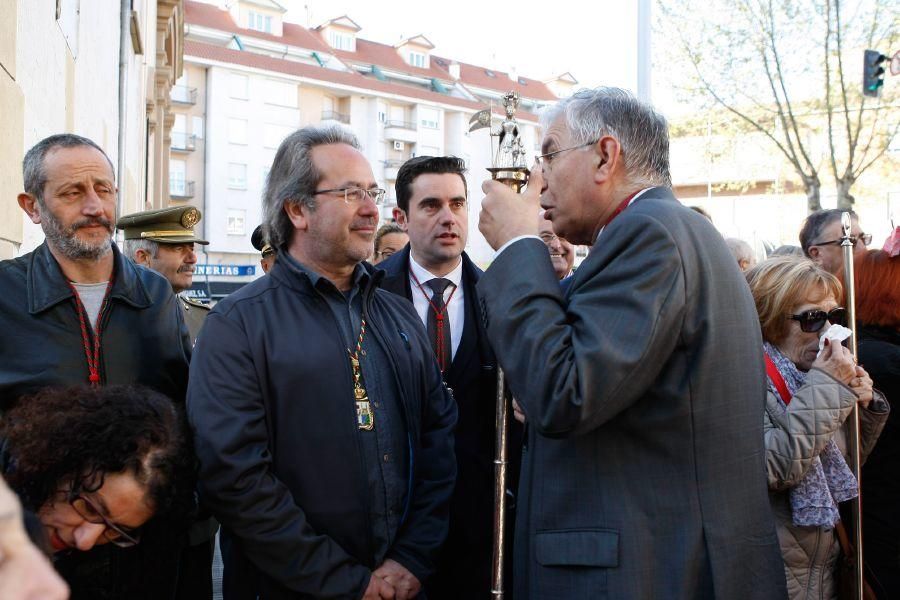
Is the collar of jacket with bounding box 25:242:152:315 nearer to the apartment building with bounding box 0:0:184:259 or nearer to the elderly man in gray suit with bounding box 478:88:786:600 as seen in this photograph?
the apartment building with bounding box 0:0:184:259

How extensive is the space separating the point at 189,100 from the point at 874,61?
37.6 metres

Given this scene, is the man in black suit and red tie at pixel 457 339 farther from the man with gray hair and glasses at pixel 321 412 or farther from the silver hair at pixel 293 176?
the silver hair at pixel 293 176

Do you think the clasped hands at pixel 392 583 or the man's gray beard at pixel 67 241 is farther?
the man's gray beard at pixel 67 241

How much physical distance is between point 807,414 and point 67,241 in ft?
8.30

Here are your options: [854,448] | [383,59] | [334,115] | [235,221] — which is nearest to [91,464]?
[854,448]

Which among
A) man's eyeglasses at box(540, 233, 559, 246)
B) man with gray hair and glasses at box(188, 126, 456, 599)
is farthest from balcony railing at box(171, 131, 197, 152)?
man with gray hair and glasses at box(188, 126, 456, 599)

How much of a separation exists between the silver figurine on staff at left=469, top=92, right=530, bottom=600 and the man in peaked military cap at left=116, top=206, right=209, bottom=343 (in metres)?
3.29

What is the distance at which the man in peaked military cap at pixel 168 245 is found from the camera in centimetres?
535

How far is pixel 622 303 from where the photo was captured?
1.90 meters

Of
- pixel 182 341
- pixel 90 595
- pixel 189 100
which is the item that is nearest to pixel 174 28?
pixel 182 341

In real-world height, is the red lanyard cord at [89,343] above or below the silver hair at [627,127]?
below

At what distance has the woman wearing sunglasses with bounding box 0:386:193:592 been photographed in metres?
1.82

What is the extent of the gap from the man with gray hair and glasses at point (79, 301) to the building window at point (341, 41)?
5806 cm

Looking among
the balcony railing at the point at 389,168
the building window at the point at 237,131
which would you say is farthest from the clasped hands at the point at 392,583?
the balcony railing at the point at 389,168
